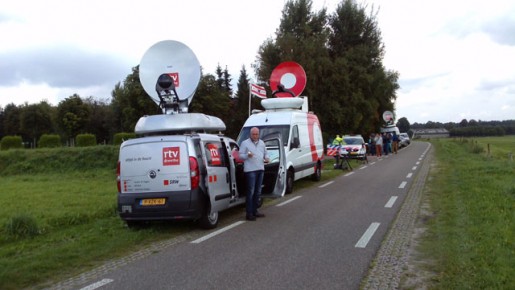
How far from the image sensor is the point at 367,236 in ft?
24.9

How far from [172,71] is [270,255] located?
4878 mm

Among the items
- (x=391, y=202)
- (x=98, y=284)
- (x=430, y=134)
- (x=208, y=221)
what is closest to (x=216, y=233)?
(x=208, y=221)

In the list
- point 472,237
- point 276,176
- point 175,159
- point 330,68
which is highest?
point 330,68

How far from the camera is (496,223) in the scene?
26.0 ft

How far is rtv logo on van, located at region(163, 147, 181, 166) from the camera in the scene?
802 cm

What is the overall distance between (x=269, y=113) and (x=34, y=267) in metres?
10.0

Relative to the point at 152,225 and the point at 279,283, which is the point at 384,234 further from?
the point at 152,225

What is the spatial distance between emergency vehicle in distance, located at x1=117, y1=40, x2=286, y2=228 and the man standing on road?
0.32 metres

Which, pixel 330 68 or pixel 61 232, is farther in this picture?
pixel 330 68

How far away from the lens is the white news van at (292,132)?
1402cm

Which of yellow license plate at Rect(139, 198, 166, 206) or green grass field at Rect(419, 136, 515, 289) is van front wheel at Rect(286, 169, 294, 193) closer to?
green grass field at Rect(419, 136, 515, 289)

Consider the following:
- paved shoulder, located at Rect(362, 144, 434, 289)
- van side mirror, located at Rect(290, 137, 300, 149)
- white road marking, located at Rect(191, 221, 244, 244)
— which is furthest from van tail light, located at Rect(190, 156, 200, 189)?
van side mirror, located at Rect(290, 137, 300, 149)

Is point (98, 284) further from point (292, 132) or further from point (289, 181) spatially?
point (292, 132)

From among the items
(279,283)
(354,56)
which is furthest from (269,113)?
(354,56)
